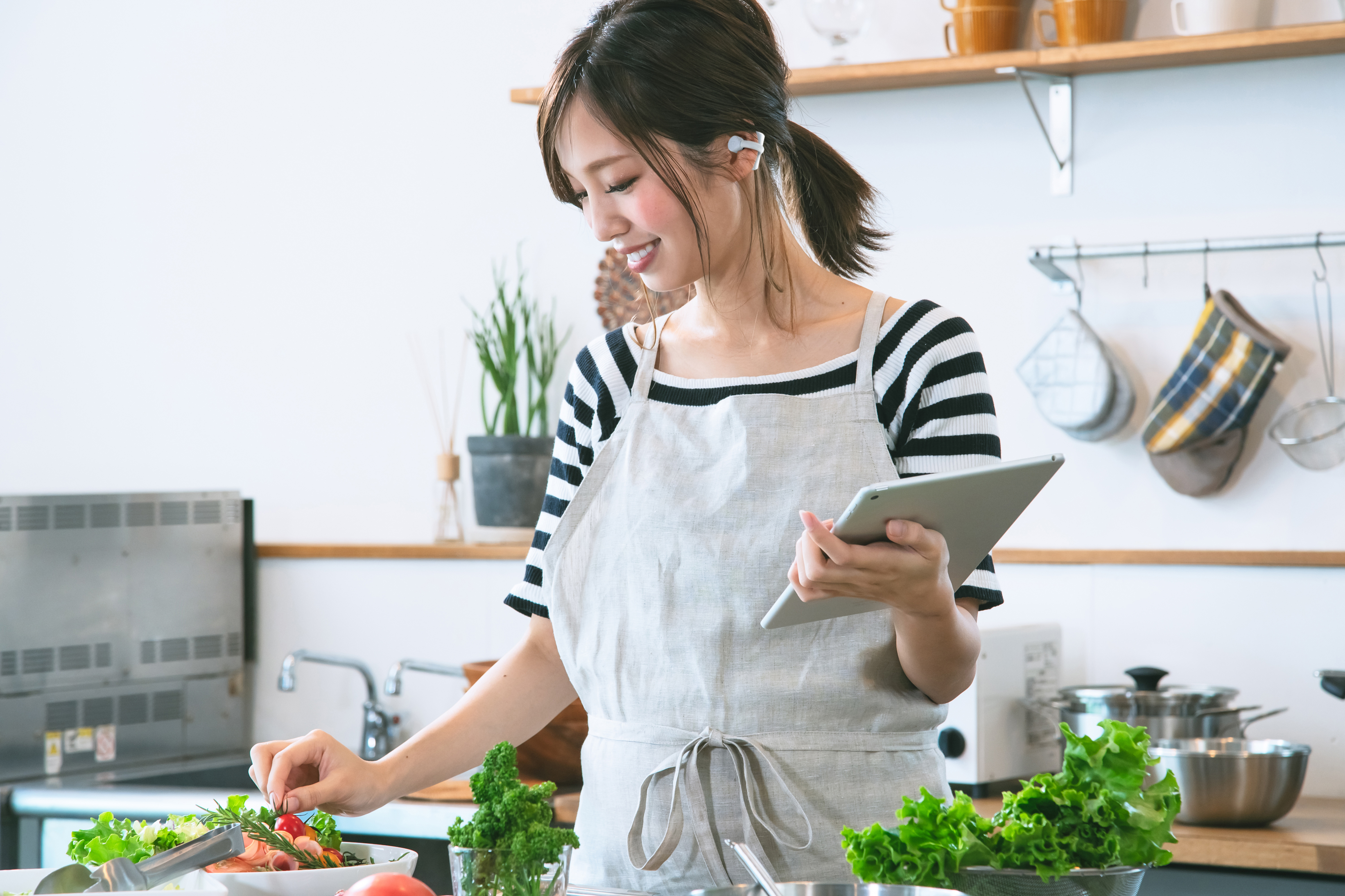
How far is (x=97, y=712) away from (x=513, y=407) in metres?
1.03

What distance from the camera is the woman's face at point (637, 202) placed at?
1265mm

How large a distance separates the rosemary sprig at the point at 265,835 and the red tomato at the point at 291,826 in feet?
0.04

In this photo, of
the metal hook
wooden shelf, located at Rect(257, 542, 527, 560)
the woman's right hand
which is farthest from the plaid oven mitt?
the woman's right hand

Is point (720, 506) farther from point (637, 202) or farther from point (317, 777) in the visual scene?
point (317, 777)

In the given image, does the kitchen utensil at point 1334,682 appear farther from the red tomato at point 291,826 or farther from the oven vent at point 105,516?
the oven vent at point 105,516

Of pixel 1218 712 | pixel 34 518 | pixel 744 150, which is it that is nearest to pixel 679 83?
pixel 744 150

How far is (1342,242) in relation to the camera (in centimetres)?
242

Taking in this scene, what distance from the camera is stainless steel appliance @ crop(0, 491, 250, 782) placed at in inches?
111

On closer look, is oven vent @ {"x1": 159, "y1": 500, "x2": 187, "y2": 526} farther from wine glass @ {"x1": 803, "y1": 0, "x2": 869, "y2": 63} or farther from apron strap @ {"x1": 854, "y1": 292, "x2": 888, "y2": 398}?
apron strap @ {"x1": 854, "y1": 292, "x2": 888, "y2": 398}

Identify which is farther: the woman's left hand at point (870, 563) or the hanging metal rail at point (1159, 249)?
the hanging metal rail at point (1159, 249)

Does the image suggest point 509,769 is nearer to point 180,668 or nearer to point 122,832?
point 122,832

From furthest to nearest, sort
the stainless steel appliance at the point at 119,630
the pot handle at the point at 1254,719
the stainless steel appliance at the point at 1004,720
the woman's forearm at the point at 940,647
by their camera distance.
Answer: the stainless steel appliance at the point at 119,630 < the stainless steel appliance at the point at 1004,720 < the pot handle at the point at 1254,719 < the woman's forearm at the point at 940,647

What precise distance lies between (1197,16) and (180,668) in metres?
2.34

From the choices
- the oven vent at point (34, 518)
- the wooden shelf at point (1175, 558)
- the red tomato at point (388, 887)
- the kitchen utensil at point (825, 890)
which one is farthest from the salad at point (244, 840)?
the oven vent at point (34, 518)
